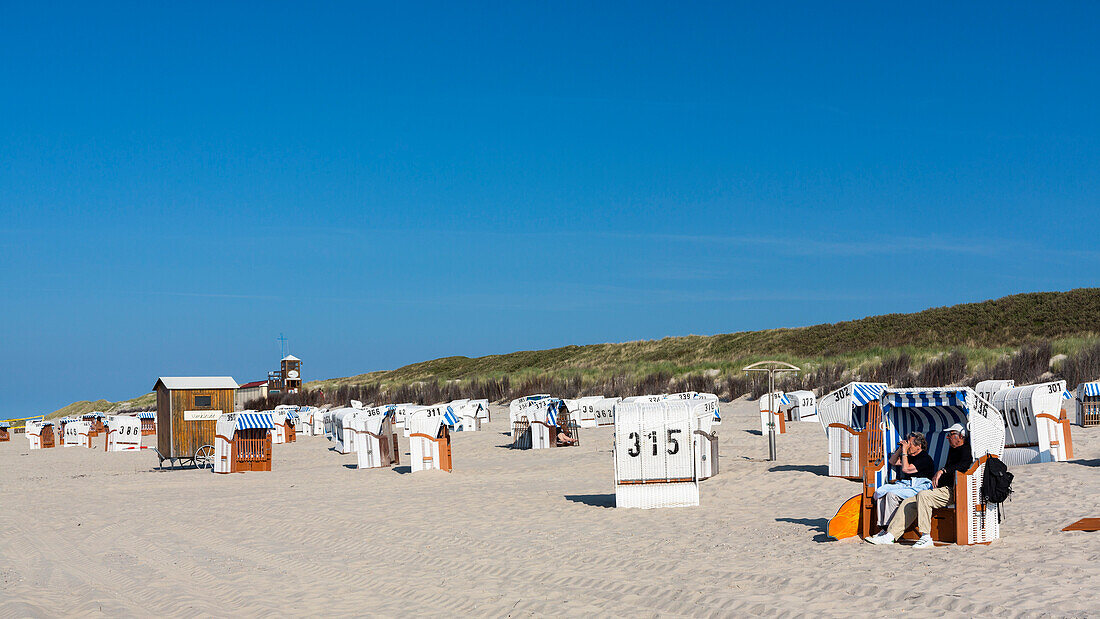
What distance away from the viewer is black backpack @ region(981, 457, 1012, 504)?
30.1ft

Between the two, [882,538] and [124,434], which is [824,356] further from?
[882,538]

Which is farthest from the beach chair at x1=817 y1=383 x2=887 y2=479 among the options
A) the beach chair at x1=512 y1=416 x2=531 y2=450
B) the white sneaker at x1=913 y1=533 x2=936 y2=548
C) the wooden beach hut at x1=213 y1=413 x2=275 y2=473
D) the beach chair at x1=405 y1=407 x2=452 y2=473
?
the wooden beach hut at x1=213 y1=413 x2=275 y2=473

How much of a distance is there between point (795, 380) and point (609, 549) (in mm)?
31006

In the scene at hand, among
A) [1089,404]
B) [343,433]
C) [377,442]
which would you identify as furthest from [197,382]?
[1089,404]

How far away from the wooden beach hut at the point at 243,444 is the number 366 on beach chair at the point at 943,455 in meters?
15.8

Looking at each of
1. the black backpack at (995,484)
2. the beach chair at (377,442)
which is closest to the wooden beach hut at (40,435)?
the beach chair at (377,442)

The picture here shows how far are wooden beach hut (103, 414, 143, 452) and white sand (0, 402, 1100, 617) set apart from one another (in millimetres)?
15450

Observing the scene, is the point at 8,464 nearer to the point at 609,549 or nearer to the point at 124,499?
the point at 124,499

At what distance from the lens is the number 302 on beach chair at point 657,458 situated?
13.4 metres

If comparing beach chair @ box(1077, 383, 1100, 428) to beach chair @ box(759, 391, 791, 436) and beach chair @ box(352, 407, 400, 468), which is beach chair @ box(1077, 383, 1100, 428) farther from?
beach chair @ box(352, 407, 400, 468)

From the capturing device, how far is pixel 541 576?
928 centimetres

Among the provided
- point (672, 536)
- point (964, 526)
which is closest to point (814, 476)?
point (672, 536)

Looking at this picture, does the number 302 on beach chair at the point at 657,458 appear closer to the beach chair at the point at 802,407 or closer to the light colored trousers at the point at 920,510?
the light colored trousers at the point at 920,510

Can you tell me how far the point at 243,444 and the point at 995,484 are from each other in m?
18.6
